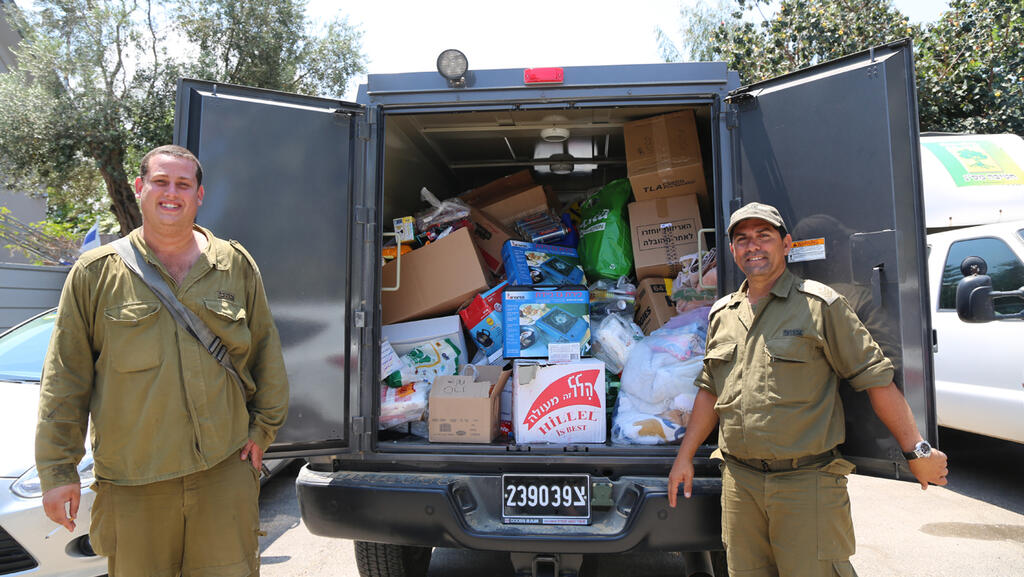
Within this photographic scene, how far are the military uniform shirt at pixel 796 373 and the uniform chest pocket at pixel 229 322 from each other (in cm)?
161

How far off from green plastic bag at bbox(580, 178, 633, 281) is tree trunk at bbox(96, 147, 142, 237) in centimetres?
974

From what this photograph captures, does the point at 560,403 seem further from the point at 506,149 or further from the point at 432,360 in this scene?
the point at 506,149

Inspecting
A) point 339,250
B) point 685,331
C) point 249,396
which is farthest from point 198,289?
point 685,331

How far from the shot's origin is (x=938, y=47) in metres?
9.26

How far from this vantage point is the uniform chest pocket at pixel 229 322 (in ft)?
6.59

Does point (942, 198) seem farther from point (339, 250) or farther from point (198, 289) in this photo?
point (198, 289)

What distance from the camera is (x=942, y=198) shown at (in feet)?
16.3

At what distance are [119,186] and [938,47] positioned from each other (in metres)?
13.2

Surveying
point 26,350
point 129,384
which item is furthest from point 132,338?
point 26,350

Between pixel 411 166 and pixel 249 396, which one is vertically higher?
pixel 411 166

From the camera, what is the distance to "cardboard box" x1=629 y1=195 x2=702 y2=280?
3672mm

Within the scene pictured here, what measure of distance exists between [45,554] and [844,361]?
10.6 feet

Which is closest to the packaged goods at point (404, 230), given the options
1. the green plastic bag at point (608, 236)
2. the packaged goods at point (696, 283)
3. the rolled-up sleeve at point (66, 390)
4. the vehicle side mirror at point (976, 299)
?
the green plastic bag at point (608, 236)

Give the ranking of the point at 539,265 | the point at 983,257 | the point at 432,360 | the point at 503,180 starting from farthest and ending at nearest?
the point at 503,180, the point at 983,257, the point at 539,265, the point at 432,360
